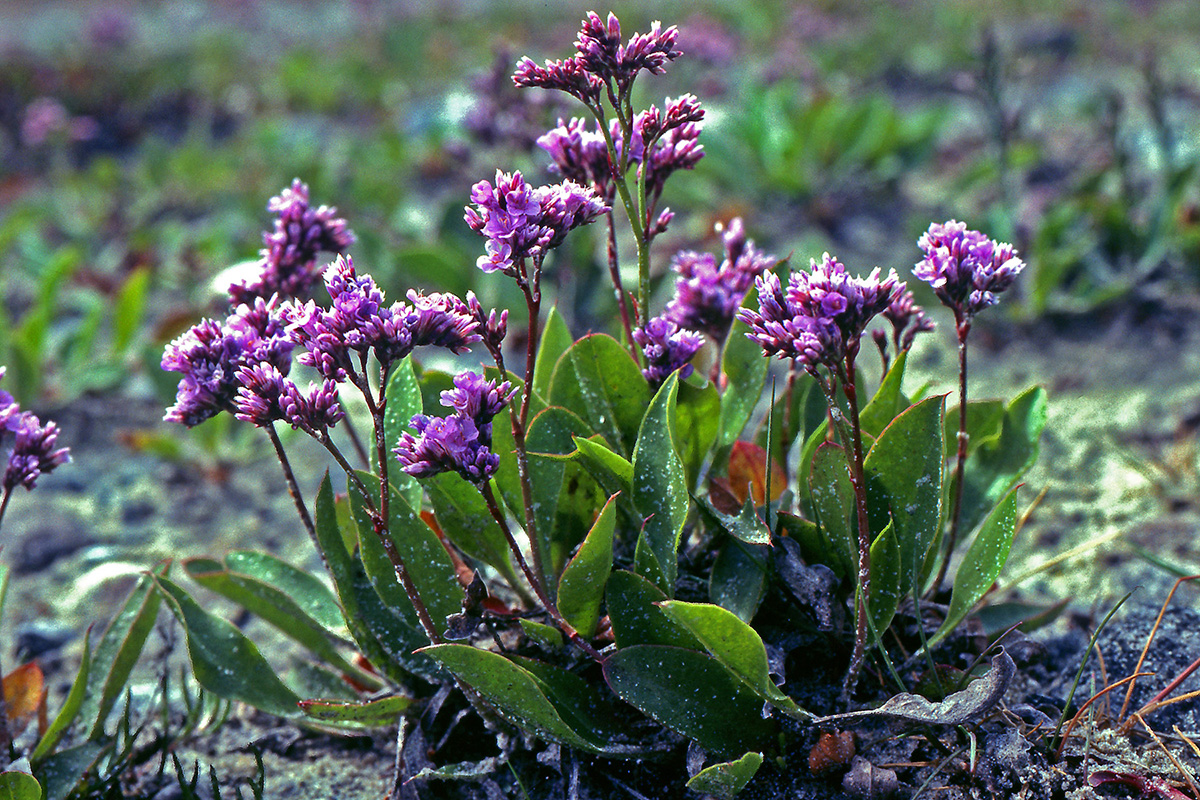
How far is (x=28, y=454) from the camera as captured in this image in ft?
6.79

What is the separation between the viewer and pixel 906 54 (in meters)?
8.70

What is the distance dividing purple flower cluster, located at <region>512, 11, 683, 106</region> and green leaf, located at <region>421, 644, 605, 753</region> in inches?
41.7

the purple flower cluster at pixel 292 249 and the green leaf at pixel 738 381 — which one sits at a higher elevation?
the purple flower cluster at pixel 292 249

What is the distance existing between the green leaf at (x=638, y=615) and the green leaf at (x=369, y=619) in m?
0.45

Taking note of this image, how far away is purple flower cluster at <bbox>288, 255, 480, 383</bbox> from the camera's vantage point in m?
1.68

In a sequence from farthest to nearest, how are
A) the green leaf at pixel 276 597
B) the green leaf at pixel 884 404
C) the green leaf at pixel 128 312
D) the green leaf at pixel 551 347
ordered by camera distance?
the green leaf at pixel 128 312 < the green leaf at pixel 551 347 < the green leaf at pixel 276 597 < the green leaf at pixel 884 404

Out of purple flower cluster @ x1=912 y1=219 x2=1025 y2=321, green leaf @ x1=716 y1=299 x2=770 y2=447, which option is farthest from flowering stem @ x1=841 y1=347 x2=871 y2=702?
green leaf @ x1=716 y1=299 x2=770 y2=447

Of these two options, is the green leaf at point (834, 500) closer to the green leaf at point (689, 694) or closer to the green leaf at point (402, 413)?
the green leaf at point (689, 694)

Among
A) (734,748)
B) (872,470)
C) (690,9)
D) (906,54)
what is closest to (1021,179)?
(906,54)

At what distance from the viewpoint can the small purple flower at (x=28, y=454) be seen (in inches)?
79.9

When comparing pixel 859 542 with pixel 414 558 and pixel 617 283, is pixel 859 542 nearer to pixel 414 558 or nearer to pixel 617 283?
pixel 617 283

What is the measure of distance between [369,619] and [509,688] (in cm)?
47

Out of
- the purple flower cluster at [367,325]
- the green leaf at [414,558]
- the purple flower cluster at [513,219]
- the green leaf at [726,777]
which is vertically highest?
the purple flower cluster at [513,219]

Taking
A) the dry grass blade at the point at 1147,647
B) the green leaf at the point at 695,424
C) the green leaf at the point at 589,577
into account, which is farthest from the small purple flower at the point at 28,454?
the dry grass blade at the point at 1147,647
